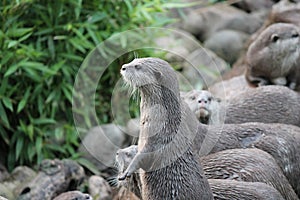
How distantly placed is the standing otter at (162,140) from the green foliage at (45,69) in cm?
221

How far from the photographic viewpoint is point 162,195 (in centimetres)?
394

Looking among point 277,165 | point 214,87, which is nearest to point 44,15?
point 214,87

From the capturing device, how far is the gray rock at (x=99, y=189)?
18.1ft

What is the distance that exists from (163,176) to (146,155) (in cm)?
18

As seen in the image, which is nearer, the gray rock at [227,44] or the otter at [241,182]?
the otter at [241,182]

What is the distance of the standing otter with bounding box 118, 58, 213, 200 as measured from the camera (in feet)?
12.3

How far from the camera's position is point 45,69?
20.0 ft

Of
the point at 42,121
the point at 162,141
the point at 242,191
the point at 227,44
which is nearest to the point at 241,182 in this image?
the point at 242,191

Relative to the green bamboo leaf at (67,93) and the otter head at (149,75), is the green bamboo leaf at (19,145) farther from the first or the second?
the otter head at (149,75)

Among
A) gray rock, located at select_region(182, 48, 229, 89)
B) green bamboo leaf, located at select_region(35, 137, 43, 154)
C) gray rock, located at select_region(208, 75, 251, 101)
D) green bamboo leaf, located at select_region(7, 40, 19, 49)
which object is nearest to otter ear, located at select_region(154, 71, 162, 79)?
gray rock, located at select_region(182, 48, 229, 89)

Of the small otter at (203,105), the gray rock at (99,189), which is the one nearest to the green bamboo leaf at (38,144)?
the gray rock at (99,189)

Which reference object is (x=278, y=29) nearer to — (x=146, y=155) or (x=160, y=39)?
(x=160, y=39)

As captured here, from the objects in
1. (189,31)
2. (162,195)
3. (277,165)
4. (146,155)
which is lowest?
(189,31)

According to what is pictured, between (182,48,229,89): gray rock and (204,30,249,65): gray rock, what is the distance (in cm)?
69
